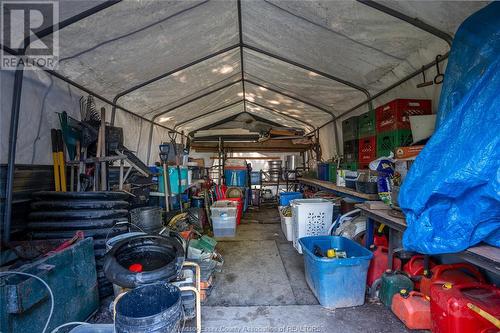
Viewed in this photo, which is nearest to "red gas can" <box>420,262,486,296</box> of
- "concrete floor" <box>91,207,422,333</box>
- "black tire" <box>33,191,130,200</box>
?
"concrete floor" <box>91,207,422,333</box>

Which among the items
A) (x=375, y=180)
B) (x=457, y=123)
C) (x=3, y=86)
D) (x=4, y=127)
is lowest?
(x=375, y=180)

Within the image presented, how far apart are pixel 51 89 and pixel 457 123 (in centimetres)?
313

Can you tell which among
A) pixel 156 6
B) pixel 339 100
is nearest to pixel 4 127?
pixel 156 6

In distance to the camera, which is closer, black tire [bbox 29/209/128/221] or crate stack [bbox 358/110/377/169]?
black tire [bbox 29/209/128/221]

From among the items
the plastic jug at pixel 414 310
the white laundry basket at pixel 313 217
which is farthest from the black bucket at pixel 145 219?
the plastic jug at pixel 414 310

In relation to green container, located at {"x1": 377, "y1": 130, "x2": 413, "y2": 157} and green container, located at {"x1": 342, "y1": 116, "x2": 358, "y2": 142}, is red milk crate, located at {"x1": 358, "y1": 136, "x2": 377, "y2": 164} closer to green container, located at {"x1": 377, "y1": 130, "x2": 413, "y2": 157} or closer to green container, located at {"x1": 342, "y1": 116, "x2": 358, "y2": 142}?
green container, located at {"x1": 377, "y1": 130, "x2": 413, "y2": 157}

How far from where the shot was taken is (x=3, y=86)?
1.82 meters

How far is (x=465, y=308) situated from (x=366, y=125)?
228 centimetres

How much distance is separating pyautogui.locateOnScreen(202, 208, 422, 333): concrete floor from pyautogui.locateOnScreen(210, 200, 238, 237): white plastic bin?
2.00ft

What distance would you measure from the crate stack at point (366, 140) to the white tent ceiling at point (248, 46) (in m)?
0.40

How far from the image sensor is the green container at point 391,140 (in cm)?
245

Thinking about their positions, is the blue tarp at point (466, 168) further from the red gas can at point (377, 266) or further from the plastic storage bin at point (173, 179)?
the plastic storage bin at point (173, 179)

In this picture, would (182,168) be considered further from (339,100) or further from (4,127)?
(339,100)

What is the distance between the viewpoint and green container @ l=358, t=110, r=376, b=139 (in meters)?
3.04
